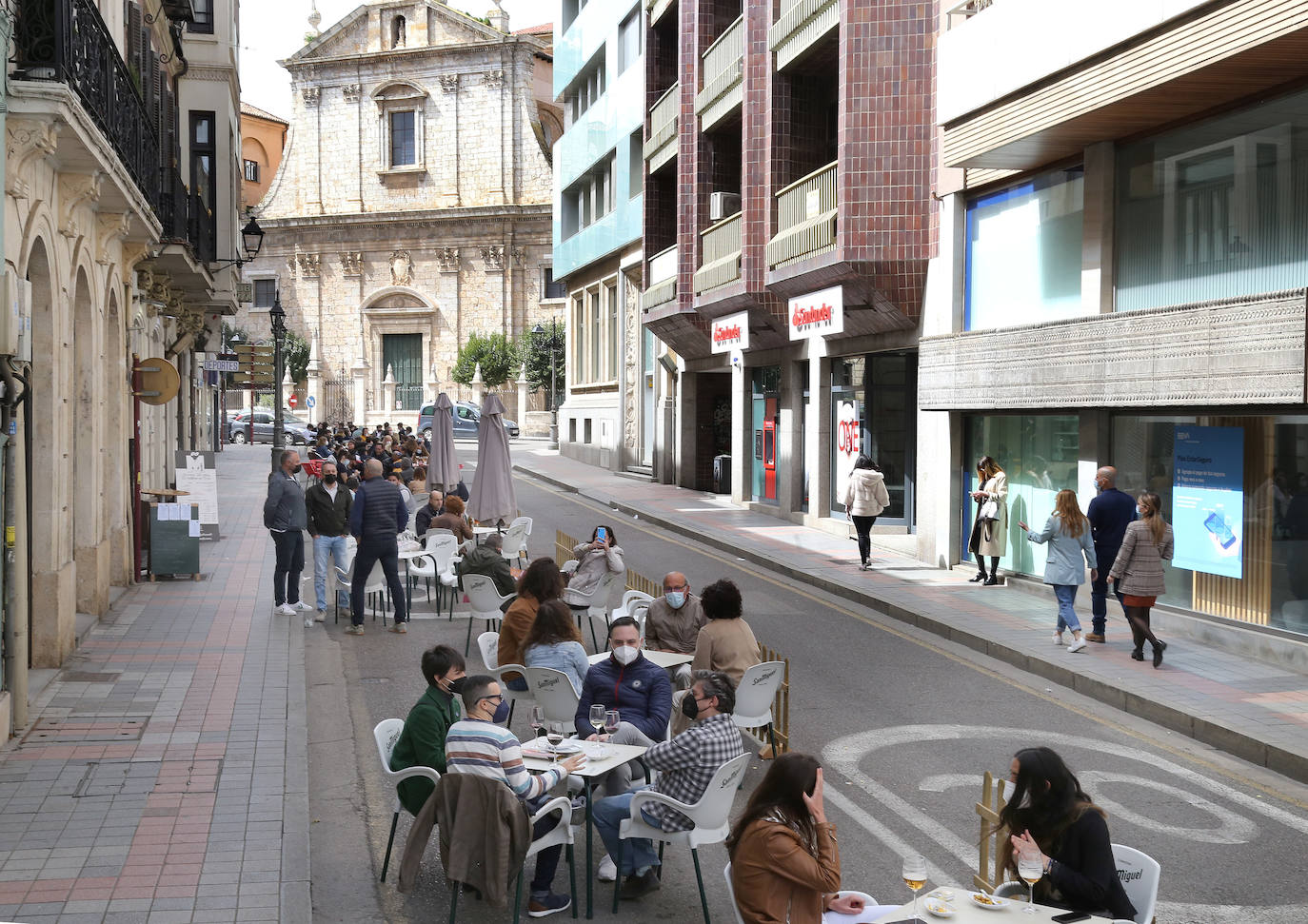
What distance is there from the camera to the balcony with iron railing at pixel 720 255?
26138mm

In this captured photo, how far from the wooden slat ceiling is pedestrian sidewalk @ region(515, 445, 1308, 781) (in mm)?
5295

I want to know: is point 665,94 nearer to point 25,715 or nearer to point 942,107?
point 942,107

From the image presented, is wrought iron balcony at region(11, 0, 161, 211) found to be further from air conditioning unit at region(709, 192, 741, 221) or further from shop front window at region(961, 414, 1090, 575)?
air conditioning unit at region(709, 192, 741, 221)

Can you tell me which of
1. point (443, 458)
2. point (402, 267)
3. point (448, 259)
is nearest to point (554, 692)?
point (443, 458)

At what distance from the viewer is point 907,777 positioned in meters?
8.73

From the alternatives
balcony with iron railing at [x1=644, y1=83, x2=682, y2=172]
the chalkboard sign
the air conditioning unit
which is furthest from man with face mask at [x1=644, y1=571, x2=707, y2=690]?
balcony with iron railing at [x1=644, y1=83, x2=682, y2=172]

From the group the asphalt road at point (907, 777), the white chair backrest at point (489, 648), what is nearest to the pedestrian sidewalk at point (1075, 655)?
the asphalt road at point (907, 777)

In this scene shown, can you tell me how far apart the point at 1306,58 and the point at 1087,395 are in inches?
171

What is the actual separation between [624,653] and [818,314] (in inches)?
575

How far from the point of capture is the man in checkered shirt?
641 centimetres

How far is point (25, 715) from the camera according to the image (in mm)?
9547

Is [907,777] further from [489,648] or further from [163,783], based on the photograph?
[163,783]

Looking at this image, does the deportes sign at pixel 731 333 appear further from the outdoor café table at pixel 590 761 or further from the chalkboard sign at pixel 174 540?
the outdoor café table at pixel 590 761

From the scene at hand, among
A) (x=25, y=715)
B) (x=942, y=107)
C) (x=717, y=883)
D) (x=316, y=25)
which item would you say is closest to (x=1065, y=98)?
(x=942, y=107)
